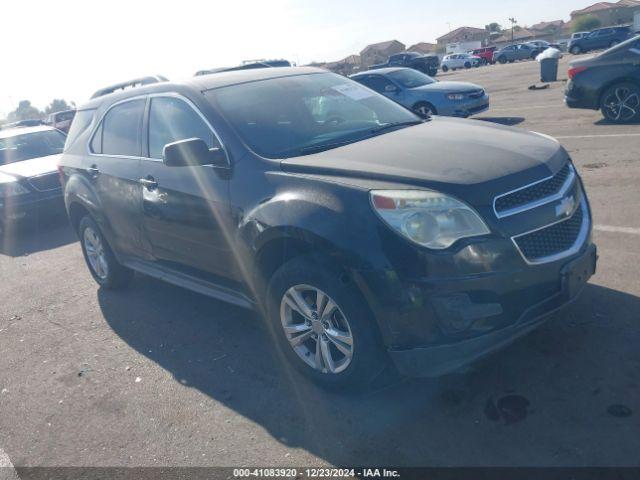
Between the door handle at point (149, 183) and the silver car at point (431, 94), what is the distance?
859cm

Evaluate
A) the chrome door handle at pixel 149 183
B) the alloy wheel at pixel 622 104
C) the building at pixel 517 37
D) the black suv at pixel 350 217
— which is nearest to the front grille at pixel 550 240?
the black suv at pixel 350 217

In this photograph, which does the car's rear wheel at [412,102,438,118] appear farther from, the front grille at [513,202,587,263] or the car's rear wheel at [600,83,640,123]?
the front grille at [513,202,587,263]

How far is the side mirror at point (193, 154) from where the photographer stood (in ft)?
12.5

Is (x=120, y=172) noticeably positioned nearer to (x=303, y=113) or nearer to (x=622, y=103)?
(x=303, y=113)

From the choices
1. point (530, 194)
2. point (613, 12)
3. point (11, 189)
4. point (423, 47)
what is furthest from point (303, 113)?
point (423, 47)

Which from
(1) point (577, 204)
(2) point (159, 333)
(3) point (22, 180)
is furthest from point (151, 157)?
(3) point (22, 180)

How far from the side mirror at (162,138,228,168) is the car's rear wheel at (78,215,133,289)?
87.6 inches

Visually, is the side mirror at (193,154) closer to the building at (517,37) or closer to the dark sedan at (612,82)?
the dark sedan at (612,82)

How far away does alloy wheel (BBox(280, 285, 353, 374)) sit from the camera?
11.1 ft

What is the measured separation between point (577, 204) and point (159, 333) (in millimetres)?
3367

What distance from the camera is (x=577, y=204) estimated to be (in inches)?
138

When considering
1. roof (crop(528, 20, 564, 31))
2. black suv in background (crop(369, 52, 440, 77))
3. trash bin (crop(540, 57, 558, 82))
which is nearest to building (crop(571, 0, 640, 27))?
roof (crop(528, 20, 564, 31))

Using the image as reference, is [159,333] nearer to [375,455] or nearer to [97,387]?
[97,387]

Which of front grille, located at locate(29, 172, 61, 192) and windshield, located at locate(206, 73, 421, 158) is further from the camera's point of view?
front grille, located at locate(29, 172, 61, 192)
